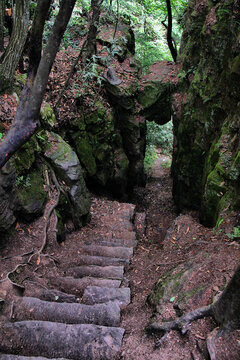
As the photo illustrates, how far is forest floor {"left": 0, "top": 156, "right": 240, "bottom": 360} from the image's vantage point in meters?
2.45

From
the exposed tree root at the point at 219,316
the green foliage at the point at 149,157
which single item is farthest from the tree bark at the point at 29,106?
the green foliage at the point at 149,157

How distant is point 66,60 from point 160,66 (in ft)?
16.1

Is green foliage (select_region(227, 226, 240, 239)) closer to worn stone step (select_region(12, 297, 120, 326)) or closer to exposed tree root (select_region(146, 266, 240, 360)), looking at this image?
exposed tree root (select_region(146, 266, 240, 360))

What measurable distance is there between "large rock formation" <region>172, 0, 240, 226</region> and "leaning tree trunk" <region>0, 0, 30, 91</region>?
15.9 ft

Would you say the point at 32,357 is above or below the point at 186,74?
below

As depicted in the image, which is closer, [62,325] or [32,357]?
[32,357]

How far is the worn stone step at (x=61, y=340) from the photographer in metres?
2.51

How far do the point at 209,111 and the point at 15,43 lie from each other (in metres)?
5.53

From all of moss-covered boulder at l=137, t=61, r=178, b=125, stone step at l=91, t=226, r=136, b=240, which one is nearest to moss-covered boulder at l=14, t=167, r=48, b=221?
stone step at l=91, t=226, r=136, b=240

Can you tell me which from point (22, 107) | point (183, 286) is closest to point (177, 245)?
point (183, 286)

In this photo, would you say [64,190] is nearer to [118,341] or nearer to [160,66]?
[118,341]

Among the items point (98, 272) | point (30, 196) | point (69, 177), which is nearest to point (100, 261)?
point (98, 272)

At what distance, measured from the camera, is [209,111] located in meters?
7.33

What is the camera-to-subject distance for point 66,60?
30.8 ft
